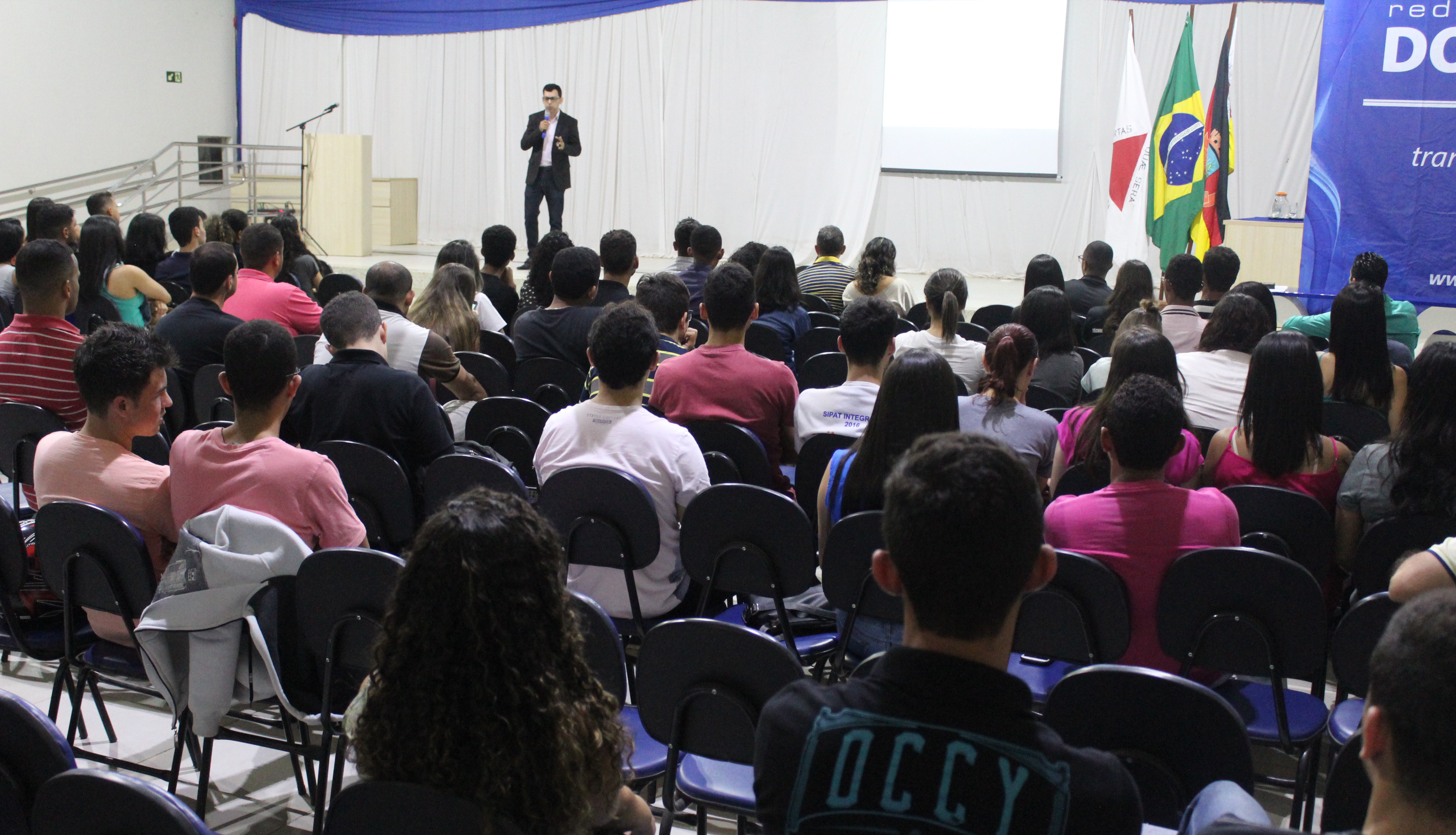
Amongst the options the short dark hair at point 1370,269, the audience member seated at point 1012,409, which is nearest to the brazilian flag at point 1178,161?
the short dark hair at point 1370,269

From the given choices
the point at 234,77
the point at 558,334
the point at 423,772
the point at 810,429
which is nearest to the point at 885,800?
the point at 423,772

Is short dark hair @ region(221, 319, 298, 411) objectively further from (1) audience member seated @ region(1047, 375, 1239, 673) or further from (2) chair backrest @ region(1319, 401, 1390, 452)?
(2) chair backrest @ region(1319, 401, 1390, 452)

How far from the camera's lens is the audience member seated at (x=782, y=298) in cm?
609

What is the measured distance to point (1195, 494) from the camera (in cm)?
264

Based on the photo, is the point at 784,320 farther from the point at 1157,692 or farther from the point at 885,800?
the point at 885,800

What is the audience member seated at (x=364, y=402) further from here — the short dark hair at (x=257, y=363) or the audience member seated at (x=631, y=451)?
the short dark hair at (x=257, y=363)

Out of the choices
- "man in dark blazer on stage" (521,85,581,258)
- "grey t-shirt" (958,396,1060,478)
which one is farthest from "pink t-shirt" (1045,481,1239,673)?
"man in dark blazer on stage" (521,85,581,258)

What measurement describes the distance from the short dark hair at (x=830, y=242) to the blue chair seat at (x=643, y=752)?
17.3ft

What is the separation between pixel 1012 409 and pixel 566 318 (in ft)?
7.58

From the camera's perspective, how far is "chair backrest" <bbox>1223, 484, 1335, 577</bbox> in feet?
9.98

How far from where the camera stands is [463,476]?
329cm

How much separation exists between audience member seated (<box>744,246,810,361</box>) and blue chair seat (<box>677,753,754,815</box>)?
3.86 metres

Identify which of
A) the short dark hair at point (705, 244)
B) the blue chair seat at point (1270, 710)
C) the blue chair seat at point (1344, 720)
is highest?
the short dark hair at point (705, 244)

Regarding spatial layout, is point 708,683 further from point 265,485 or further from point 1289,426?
point 1289,426
